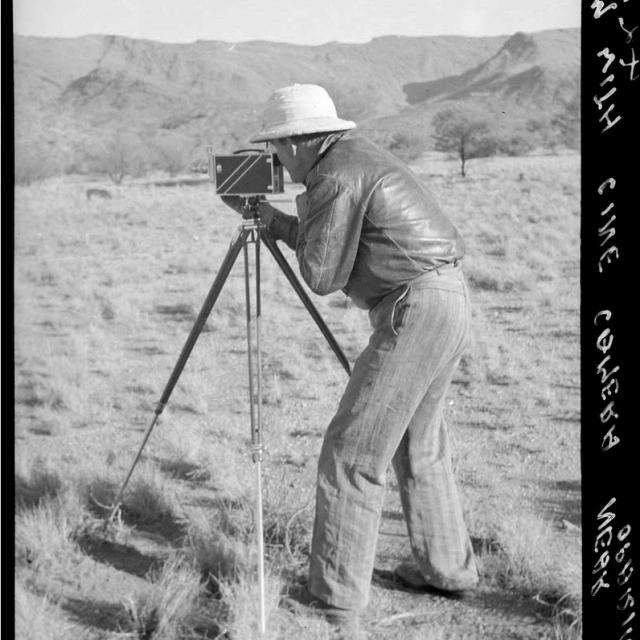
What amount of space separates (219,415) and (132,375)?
1362mm

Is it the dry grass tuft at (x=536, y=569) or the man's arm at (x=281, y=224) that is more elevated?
the man's arm at (x=281, y=224)

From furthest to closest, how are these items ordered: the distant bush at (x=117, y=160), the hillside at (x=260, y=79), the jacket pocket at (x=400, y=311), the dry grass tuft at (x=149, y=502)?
1. the hillside at (x=260, y=79)
2. the distant bush at (x=117, y=160)
3. the dry grass tuft at (x=149, y=502)
4. the jacket pocket at (x=400, y=311)

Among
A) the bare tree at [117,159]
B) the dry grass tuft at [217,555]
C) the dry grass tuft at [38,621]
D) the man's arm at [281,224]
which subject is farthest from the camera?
the bare tree at [117,159]

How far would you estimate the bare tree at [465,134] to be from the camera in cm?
2981

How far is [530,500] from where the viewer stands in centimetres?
435

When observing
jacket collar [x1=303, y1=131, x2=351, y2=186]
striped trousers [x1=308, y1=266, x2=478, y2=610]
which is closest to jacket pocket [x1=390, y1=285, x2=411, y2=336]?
striped trousers [x1=308, y1=266, x2=478, y2=610]

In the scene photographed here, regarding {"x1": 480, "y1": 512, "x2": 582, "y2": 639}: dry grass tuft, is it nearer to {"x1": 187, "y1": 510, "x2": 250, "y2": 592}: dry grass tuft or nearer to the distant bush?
{"x1": 187, "y1": 510, "x2": 250, "y2": 592}: dry grass tuft

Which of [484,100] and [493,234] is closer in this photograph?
[493,234]

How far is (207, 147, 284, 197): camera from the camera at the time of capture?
304 cm

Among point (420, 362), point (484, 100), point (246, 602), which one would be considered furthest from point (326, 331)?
point (484, 100)

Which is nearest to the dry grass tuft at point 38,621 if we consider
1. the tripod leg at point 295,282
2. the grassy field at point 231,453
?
the grassy field at point 231,453
